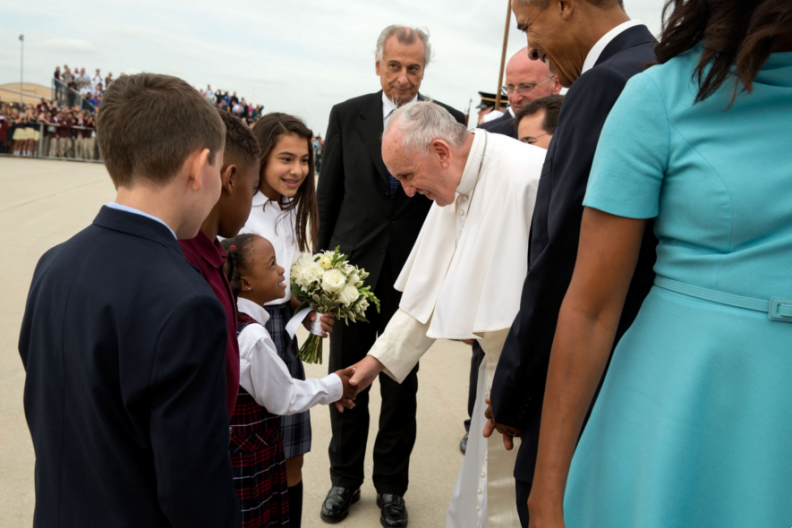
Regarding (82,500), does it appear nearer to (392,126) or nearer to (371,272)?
(392,126)

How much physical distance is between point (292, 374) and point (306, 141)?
135cm

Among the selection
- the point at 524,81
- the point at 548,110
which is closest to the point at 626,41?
the point at 548,110

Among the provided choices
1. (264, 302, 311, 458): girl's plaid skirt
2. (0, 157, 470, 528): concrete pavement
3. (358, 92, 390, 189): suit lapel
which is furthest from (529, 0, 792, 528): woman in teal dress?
(358, 92, 390, 189): suit lapel

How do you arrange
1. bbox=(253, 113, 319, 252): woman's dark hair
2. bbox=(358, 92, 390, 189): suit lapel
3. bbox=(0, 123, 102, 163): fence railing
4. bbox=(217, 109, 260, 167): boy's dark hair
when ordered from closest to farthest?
bbox=(217, 109, 260, 167): boy's dark hair < bbox=(253, 113, 319, 252): woman's dark hair < bbox=(358, 92, 390, 189): suit lapel < bbox=(0, 123, 102, 163): fence railing

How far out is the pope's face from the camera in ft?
8.52

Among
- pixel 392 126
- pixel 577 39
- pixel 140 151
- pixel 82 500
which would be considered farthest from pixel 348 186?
pixel 82 500

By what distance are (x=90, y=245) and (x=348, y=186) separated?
2.68 m

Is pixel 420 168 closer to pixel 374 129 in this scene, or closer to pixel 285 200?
pixel 285 200

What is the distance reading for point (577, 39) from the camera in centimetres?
179

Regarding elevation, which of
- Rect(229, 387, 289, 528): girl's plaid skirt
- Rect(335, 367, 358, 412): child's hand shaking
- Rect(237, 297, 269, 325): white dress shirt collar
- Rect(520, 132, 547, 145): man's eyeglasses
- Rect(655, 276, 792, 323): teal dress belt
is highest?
Rect(520, 132, 547, 145): man's eyeglasses

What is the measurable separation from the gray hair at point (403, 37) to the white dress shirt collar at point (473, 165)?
1691 mm

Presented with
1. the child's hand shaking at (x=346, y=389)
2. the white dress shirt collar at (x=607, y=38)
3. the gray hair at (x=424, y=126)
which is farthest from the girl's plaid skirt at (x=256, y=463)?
the white dress shirt collar at (x=607, y=38)

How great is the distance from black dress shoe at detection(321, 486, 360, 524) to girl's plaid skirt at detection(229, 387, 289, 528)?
91cm

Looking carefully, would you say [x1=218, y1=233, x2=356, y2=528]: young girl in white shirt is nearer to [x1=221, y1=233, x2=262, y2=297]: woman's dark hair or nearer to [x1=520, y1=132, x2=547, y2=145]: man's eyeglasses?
[x1=221, y1=233, x2=262, y2=297]: woman's dark hair
